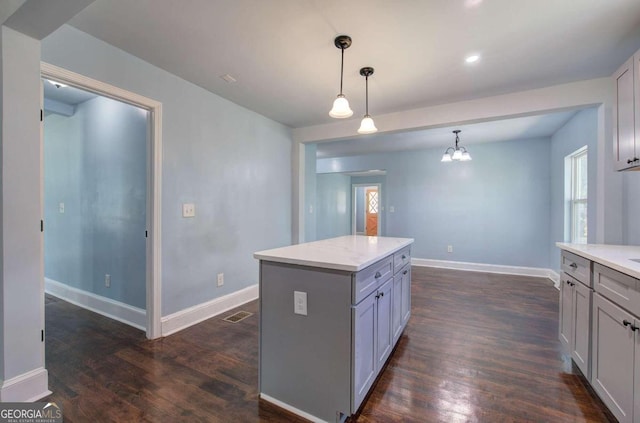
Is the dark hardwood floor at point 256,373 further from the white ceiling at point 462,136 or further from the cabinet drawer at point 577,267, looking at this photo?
the white ceiling at point 462,136

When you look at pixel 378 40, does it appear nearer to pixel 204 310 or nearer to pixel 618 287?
pixel 618 287

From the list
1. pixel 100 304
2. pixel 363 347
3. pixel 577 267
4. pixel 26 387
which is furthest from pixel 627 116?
pixel 100 304

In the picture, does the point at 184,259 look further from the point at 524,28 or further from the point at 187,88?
the point at 524,28

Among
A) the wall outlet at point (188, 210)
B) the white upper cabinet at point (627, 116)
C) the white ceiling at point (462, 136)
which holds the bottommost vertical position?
the wall outlet at point (188, 210)

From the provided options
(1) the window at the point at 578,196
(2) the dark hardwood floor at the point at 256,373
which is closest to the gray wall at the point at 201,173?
(2) the dark hardwood floor at the point at 256,373

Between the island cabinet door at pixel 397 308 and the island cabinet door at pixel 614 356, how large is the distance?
3.87 ft

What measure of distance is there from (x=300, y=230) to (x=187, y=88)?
2.44 meters

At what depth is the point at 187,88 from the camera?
2814mm

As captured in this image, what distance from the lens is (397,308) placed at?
2.29 metres

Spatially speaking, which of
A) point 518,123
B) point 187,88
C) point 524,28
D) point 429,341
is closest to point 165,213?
point 187,88

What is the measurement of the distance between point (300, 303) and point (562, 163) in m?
4.78

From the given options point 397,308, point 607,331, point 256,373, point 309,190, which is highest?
point 309,190

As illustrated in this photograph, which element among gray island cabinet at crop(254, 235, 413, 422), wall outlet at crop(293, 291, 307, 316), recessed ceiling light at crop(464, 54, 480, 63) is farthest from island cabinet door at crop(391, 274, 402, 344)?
recessed ceiling light at crop(464, 54, 480, 63)

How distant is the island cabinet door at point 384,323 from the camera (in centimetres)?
184
